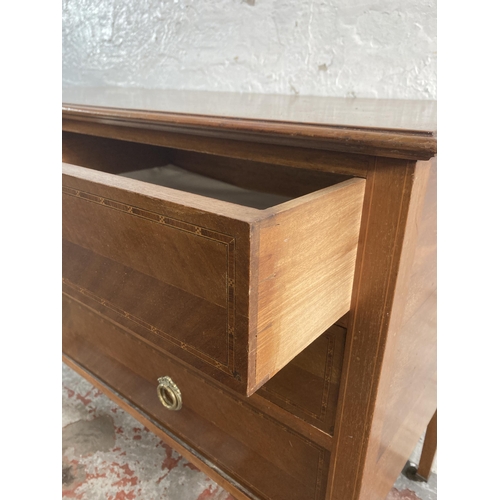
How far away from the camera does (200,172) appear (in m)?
0.79

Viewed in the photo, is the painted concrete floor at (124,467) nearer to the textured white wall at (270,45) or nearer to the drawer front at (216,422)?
the drawer front at (216,422)

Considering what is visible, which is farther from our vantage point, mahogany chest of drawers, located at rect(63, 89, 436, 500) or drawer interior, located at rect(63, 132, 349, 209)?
drawer interior, located at rect(63, 132, 349, 209)

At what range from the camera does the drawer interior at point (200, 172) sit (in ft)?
2.13

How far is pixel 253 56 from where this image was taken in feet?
3.09

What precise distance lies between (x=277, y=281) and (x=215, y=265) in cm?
5

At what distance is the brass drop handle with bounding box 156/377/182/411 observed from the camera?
0.70 m

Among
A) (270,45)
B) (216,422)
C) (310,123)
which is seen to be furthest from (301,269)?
(270,45)

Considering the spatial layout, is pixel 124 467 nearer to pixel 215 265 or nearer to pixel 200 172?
pixel 200 172

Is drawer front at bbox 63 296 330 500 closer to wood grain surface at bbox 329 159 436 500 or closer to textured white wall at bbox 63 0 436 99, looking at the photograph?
wood grain surface at bbox 329 159 436 500

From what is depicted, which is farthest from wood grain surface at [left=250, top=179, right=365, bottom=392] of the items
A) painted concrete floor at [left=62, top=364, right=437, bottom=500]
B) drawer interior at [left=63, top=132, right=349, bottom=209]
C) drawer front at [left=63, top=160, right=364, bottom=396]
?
Answer: painted concrete floor at [left=62, top=364, right=437, bottom=500]

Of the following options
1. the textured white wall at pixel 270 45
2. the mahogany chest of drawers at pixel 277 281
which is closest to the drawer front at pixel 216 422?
the mahogany chest of drawers at pixel 277 281

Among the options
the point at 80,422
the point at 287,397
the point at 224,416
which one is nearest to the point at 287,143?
the point at 287,397

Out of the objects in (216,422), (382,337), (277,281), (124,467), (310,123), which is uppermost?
(310,123)

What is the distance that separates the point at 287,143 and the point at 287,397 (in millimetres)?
336
